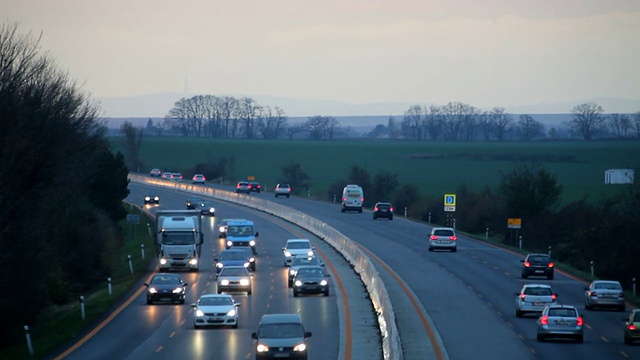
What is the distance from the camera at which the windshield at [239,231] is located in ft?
211

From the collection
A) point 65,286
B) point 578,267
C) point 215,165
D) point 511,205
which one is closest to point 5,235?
point 65,286

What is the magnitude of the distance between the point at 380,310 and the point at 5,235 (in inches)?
614

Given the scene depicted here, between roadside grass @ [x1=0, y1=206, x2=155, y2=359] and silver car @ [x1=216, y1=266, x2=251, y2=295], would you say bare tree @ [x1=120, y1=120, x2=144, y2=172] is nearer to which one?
roadside grass @ [x1=0, y1=206, x2=155, y2=359]

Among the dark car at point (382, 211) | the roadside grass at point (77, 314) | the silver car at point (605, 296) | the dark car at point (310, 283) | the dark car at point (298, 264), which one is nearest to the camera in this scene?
the roadside grass at point (77, 314)

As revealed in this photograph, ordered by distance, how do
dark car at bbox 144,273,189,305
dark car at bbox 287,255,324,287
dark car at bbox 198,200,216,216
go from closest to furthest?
dark car at bbox 144,273,189,305 → dark car at bbox 287,255,324,287 → dark car at bbox 198,200,216,216

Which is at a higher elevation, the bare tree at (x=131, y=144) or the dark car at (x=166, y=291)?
the bare tree at (x=131, y=144)

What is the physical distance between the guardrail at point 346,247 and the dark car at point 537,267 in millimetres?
8544

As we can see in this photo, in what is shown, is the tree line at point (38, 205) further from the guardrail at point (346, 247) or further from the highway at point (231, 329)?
the guardrail at point (346, 247)

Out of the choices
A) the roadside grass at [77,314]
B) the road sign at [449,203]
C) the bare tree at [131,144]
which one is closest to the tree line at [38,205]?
the roadside grass at [77,314]

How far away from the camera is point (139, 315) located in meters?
40.6

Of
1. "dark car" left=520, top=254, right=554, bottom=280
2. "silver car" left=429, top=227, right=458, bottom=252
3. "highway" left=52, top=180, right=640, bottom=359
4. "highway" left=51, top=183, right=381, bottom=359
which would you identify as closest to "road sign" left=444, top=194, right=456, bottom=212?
"highway" left=52, top=180, right=640, bottom=359

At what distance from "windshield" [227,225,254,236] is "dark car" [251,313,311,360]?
36.6 m

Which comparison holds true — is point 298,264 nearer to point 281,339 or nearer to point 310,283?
point 310,283

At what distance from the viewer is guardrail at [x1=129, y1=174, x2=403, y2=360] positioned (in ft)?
92.9
